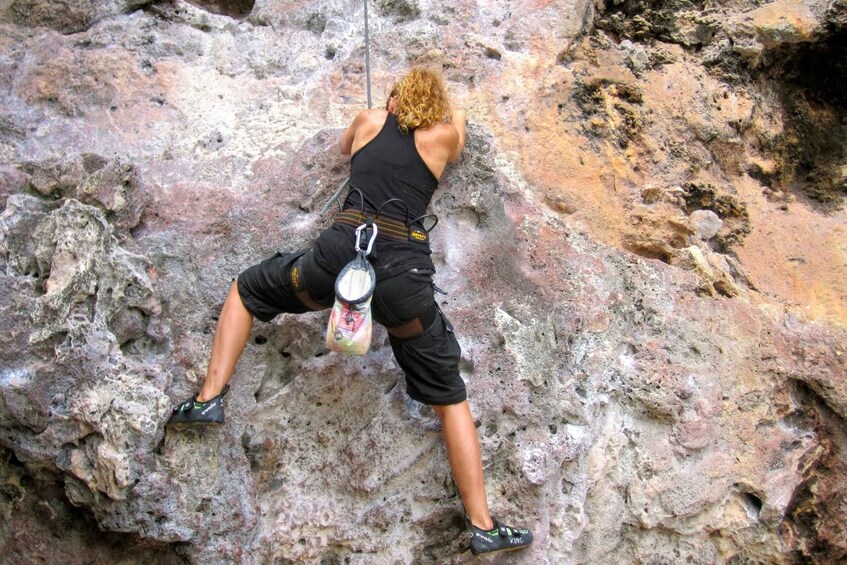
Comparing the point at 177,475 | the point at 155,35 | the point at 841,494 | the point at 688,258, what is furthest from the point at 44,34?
the point at 841,494

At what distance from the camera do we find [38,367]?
109 inches

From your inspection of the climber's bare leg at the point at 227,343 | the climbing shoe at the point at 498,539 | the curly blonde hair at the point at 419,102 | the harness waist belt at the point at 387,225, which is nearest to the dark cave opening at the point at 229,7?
the curly blonde hair at the point at 419,102

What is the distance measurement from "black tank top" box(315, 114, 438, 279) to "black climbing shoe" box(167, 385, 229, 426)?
2.29 feet

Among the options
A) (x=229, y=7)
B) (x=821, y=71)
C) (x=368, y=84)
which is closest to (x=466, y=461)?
(x=368, y=84)

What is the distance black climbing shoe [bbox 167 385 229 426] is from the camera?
2.88 meters

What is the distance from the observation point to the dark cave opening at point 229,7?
476cm

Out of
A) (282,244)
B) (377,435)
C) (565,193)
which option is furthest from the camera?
(565,193)

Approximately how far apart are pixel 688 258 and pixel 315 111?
1.93 metres

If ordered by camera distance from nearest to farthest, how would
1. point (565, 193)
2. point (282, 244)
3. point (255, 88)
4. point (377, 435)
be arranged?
point (377, 435)
point (282, 244)
point (565, 193)
point (255, 88)

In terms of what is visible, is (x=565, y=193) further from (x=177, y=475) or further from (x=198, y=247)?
(x=177, y=475)

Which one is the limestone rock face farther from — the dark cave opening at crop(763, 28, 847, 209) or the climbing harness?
the climbing harness

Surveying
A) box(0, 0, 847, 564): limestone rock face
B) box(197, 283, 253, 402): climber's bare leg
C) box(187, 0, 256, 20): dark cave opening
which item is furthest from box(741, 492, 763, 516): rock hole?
box(187, 0, 256, 20): dark cave opening

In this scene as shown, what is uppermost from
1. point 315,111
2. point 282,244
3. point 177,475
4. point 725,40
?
point 725,40

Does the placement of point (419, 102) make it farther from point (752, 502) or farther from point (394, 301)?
point (752, 502)
